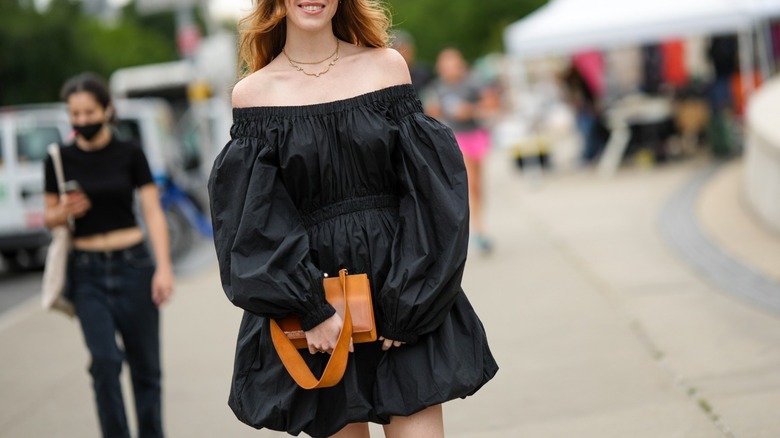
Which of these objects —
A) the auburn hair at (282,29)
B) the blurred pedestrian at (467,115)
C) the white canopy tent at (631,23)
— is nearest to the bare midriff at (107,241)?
the auburn hair at (282,29)

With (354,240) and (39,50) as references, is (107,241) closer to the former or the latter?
(354,240)

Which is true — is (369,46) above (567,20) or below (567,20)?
above

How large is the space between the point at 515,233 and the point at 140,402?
702 cm

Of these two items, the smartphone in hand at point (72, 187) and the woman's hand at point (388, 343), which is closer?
the woman's hand at point (388, 343)

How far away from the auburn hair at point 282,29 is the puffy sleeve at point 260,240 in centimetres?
33

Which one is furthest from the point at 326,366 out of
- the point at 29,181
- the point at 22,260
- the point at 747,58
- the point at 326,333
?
the point at 747,58

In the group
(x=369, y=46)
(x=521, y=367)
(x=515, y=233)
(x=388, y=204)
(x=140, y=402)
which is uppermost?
(x=369, y=46)

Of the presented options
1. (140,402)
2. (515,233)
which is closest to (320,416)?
(140,402)

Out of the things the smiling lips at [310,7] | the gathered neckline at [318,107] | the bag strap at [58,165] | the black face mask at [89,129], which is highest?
the smiling lips at [310,7]

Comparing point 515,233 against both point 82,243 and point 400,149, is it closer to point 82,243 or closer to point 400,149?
point 82,243

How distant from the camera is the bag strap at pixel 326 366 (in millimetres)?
2869

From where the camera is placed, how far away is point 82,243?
4.89m

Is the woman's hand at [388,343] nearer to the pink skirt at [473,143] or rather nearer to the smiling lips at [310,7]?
the smiling lips at [310,7]

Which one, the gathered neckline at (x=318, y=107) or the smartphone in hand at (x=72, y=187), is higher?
the gathered neckline at (x=318, y=107)
